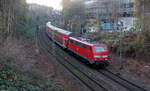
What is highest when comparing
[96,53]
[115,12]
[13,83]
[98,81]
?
[115,12]

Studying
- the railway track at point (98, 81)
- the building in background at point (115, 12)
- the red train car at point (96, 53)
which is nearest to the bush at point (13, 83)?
the railway track at point (98, 81)

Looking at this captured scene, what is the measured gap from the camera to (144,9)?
21.6m

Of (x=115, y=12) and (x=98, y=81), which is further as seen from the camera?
(x=115, y=12)

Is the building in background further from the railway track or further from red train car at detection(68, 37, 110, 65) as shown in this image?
the railway track

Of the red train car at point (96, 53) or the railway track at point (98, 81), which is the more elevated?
the red train car at point (96, 53)

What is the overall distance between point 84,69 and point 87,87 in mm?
5025

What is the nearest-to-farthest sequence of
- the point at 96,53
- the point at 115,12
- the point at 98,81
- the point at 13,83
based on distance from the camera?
the point at 13,83, the point at 98,81, the point at 96,53, the point at 115,12

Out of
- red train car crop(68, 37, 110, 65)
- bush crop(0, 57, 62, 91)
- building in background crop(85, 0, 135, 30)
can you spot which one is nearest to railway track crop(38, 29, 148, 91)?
red train car crop(68, 37, 110, 65)

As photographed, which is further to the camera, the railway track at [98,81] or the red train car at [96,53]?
the red train car at [96,53]

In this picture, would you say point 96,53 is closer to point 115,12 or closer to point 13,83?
point 13,83

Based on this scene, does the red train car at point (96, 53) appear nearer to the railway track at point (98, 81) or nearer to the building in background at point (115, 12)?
the railway track at point (98, 81)

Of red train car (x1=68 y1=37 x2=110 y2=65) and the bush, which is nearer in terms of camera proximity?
the bush

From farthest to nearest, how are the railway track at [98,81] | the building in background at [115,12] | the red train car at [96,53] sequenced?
the building in background at [115,12]
the red train car at [96,53]
the railway track at [98,81]

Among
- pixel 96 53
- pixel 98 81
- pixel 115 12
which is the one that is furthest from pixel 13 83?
pixel 115 12
